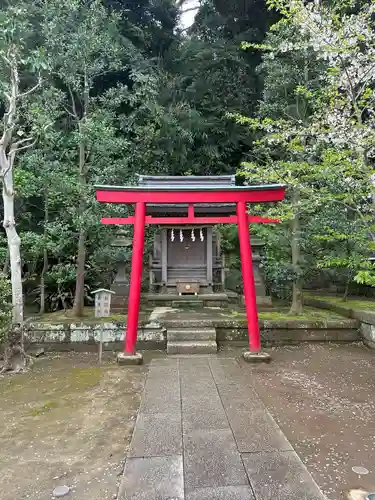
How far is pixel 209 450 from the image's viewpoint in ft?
10.4

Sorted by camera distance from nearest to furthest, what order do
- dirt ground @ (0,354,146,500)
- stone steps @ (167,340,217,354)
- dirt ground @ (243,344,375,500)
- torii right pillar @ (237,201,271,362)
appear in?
dirt ground @ (0,354,146,500)
dirt ground @ (243,344,375,500)
torii right pillar @ (237,201,271,362)
stone steps @ (167,340,217,354)

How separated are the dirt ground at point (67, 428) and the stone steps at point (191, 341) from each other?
1008 mm

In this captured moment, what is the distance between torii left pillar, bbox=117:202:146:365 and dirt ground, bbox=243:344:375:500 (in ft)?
6.71

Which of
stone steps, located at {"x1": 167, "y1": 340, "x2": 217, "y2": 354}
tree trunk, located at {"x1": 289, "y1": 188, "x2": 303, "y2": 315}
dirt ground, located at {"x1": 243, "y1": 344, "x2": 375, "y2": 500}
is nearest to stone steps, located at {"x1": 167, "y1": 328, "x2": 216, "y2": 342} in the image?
stone steps, located at {"x1": 167, "y1": 340, "x2": 217, "y2": 354}

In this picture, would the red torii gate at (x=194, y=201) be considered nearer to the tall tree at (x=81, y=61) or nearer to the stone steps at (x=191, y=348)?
the stone steps at (x=191, y=348)

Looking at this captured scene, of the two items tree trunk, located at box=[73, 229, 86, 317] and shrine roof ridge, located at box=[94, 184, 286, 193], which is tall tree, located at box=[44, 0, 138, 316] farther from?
shrine roof ridge, located at box=[94, 184, 286, 193]

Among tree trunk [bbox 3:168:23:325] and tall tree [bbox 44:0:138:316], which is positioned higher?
tall tree [bbox 44:0:138:316]

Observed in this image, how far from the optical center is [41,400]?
4.62 metres

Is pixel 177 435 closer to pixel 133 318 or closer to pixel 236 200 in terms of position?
pixel 133 318

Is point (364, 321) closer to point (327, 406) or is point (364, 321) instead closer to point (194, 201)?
point (327, 406)

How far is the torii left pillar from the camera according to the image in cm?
617

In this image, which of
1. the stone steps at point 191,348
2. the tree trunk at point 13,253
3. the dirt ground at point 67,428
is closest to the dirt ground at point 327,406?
the stone steps at point 191,348

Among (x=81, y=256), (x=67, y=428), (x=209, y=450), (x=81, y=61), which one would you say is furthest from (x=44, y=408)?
(x=81, y=61)

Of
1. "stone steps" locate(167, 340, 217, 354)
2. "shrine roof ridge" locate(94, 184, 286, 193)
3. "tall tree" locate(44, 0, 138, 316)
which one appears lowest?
"stone steps" locate(167, 340, 217, 354)
